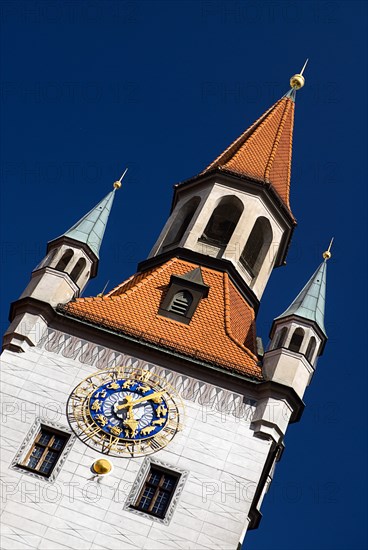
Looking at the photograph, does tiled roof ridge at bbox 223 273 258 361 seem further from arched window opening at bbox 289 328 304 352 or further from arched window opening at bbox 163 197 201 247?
arched window opening at bbox 163 197 201 247

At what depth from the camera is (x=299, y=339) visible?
2881 centimetres

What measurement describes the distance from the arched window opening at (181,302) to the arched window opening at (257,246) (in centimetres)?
309

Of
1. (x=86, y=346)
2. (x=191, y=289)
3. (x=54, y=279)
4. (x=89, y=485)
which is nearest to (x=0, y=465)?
(x=89, y=485)

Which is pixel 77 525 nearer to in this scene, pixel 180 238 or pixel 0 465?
pixel 0 465

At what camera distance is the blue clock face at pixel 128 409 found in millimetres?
26031

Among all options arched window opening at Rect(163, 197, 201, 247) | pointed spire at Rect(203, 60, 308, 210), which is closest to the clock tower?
arched window opening at Rect(163, 197, 201, 247)

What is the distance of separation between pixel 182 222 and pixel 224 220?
4.02 ft

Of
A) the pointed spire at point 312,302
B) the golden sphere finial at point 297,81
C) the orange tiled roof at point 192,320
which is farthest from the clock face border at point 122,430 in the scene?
the golden sphere finial at point 297,81

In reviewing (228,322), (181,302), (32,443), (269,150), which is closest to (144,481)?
(32,443)

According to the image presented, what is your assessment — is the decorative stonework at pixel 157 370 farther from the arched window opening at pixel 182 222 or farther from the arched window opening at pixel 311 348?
the arched window opening at pixel 182 222

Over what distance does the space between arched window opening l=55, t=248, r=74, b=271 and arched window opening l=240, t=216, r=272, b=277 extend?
5.10 metres

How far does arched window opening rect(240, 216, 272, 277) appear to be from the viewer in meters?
33.3

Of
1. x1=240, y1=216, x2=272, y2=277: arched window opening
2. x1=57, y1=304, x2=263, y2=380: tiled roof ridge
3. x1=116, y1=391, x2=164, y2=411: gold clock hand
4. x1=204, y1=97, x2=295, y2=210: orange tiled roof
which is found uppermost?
x1=204, y1=97, x2=295, y2=210: orange tiled roof

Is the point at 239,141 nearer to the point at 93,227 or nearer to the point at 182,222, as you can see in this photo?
the point at 182,222
